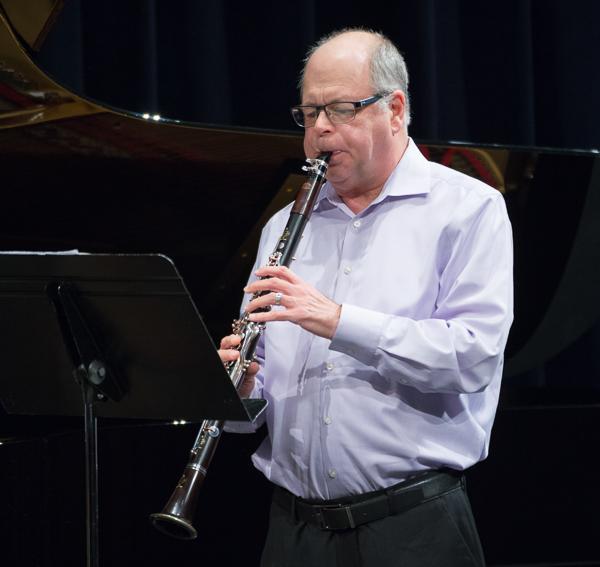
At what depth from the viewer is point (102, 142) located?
286cm

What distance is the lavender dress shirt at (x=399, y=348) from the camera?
1.86 metres

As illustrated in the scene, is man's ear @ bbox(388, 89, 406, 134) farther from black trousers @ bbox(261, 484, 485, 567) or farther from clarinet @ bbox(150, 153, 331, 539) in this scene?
black trousers @ bbox(261, 484, 485, 567)

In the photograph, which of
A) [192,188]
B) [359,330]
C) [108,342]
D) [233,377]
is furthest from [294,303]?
[192,188]

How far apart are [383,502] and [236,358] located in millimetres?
396

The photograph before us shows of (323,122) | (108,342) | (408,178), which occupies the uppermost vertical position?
(323,122)

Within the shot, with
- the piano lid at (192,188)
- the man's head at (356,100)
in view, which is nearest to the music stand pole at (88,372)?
the man's head at (356,100)

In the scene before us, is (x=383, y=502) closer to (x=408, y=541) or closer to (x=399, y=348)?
(x=408, y=541)

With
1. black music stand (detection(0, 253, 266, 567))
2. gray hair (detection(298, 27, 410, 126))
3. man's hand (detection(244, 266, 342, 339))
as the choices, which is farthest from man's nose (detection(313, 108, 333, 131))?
black music stand (detection(0, 253, 266, 567))

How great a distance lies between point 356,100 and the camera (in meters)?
2.04

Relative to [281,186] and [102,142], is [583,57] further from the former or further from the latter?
[102,142]

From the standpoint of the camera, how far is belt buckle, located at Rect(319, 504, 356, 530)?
1924 millimetres

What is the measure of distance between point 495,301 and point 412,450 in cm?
32

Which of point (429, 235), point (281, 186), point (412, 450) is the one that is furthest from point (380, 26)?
point (412, 450)

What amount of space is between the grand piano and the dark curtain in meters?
0.73
